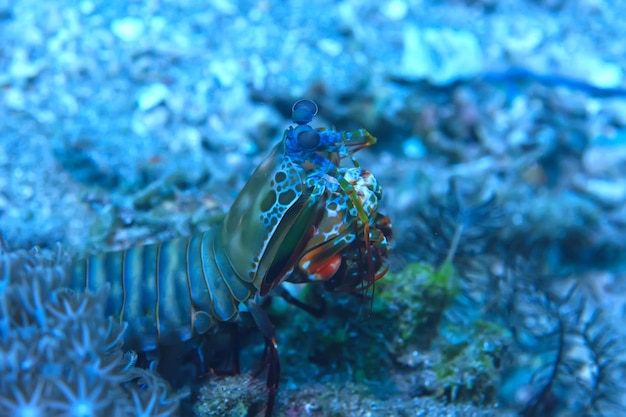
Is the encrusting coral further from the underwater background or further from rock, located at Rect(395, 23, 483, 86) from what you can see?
rock, located at Rect(395, 23, 483, 86)

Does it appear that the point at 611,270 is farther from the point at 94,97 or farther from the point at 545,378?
the point at 94,97

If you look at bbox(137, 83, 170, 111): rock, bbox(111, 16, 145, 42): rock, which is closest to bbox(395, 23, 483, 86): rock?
bbox(137, 83, 170, 111): rock

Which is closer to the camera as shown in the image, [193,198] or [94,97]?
[193,198]

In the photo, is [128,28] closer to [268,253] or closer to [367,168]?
[367,168]

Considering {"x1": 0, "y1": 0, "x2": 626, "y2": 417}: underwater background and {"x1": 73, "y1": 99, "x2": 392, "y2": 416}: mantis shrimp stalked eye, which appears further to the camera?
{"x1": 0, "y1": 0, "x2": 626, "y2": 417}: underwater background

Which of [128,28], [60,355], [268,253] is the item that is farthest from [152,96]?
[60,355]

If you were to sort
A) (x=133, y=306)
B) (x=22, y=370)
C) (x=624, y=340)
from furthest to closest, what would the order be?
(x=624, y=340) → (x=133, y=306) → (x=22, y=370)

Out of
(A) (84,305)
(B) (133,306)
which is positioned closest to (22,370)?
(A) (84,305)
